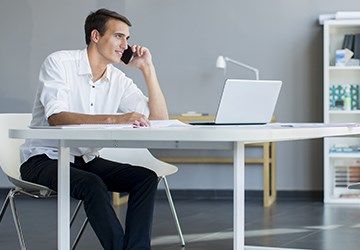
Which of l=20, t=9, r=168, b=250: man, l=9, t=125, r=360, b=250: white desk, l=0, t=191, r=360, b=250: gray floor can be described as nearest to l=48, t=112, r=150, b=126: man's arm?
l=20, t=9, r=168, b=250: man

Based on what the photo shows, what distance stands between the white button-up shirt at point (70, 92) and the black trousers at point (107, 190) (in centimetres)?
5

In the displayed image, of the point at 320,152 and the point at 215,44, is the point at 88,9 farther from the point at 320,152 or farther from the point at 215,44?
the point at 320,152

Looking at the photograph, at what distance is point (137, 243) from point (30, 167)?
621 mm

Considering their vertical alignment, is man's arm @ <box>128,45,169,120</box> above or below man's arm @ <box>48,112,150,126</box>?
above

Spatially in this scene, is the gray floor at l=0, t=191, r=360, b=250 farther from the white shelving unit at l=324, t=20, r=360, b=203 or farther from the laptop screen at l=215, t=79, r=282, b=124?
the laptop screen at l=215, t=79, r=282, b=124

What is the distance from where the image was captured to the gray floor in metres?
4.11

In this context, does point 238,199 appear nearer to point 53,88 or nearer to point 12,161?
Answer: point 53,88

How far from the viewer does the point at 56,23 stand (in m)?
6.73

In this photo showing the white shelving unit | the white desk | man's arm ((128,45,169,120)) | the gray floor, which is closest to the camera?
the white desk

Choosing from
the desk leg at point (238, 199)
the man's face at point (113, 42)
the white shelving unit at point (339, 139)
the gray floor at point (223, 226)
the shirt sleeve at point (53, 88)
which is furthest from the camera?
the white shelving unit at point (339, 139)

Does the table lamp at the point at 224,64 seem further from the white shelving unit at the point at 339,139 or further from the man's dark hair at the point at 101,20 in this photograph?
the man's dark hair at the point at 101,20

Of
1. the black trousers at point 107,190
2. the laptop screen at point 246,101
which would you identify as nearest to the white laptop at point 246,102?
the laptop screen at point 246,101

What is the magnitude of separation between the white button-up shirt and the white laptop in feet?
2.24

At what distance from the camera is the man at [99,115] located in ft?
9.05
